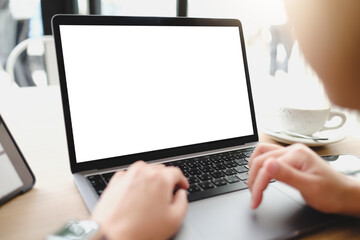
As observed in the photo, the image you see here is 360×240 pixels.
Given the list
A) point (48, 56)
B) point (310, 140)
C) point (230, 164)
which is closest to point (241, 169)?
point (230, 164)

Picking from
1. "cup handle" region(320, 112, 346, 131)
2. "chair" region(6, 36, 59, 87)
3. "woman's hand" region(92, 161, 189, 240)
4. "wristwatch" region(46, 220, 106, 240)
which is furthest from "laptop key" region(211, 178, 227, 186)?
"chair" region(6, 36, 59, 87)

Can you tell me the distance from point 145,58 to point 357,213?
419mm

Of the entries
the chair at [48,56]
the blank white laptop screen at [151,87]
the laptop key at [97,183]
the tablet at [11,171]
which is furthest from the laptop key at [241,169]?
the chair at [48,56]

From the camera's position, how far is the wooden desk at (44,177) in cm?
40

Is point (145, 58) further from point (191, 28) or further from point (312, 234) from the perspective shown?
point (312, 234)

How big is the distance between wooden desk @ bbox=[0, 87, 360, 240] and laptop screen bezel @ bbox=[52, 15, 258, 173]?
0.06 metres

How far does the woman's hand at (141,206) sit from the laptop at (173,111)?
4 cm

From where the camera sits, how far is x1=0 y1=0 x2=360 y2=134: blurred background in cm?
157

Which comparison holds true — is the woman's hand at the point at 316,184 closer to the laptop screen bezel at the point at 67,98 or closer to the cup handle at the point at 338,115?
the laptop screen bezel at the point at 67,98

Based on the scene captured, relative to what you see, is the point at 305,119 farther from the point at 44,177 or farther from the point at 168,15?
the point at 168,15

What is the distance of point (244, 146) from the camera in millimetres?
659

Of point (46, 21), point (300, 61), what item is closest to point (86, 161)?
point (300, 61)

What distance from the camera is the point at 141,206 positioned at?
348mm

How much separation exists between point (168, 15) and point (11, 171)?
4.68ft
